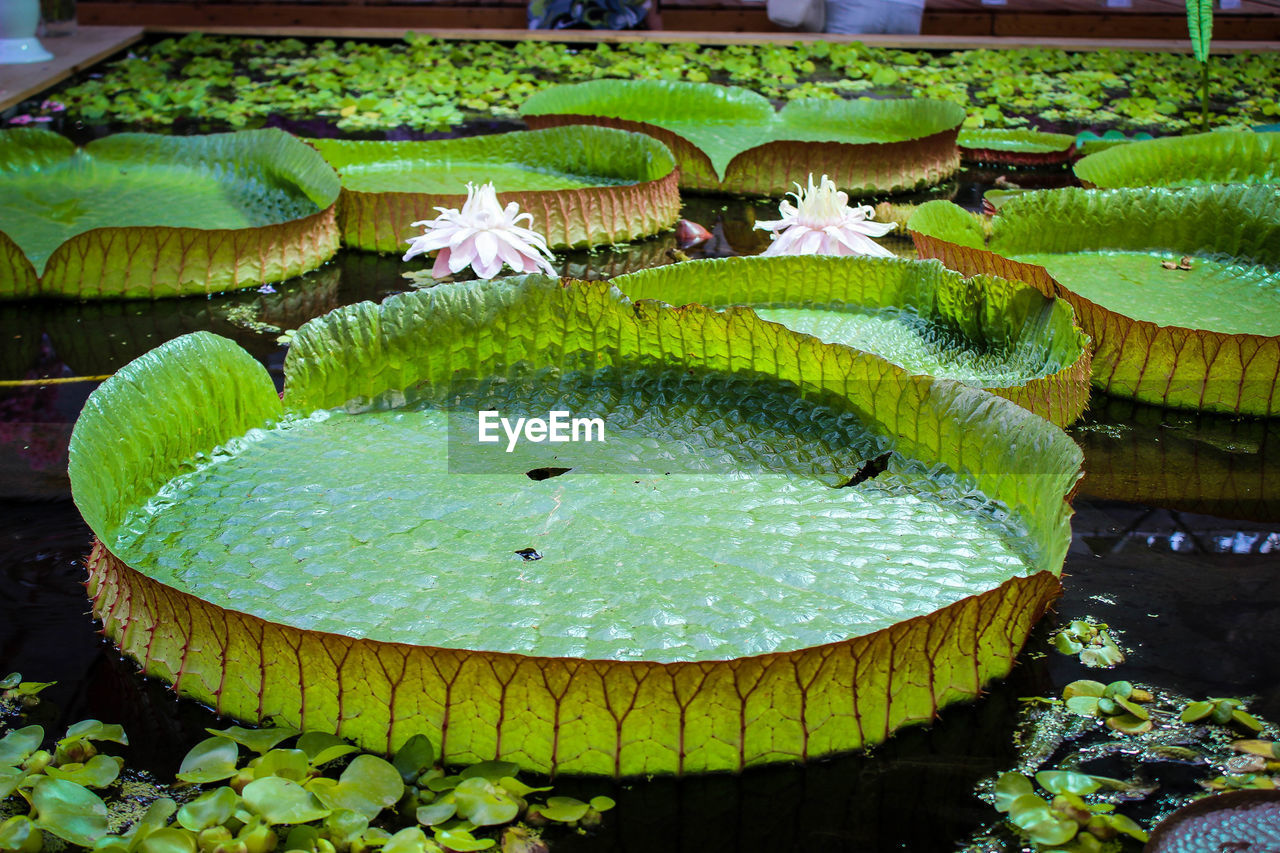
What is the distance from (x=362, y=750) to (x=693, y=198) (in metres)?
2.85

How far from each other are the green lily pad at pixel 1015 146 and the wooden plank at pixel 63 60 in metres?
3.78

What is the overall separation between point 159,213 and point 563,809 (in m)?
2.58

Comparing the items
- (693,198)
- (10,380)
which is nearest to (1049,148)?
(693,198)

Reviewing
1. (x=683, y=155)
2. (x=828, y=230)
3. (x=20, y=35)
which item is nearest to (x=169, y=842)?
(x=828, y=230)

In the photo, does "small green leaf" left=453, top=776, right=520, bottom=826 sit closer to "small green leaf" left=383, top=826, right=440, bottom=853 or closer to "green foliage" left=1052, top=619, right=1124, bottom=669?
"small green leaf" left=383, top=826, right=440, bottom=853

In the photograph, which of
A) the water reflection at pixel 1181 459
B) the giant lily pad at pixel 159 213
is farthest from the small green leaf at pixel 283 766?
the giant lily pad at pixel 159 213

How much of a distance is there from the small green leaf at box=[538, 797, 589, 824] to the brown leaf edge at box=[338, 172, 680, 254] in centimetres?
205

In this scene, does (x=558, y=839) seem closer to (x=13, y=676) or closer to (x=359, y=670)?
(x=359, y=670)

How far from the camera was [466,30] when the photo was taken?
262 inches

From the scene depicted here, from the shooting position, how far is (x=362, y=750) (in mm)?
1248

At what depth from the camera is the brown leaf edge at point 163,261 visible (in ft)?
8.94

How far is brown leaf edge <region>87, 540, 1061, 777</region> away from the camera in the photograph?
1179mm

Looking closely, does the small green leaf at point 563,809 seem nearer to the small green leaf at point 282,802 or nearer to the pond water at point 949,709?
the pond water at point 949,709

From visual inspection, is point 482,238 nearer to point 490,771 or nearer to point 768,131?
point 490,771
